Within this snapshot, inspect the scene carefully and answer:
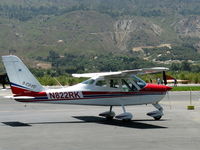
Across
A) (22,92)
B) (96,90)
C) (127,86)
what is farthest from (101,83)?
(22,92)

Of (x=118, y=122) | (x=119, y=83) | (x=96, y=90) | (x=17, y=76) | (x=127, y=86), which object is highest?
(x=17, y=76)

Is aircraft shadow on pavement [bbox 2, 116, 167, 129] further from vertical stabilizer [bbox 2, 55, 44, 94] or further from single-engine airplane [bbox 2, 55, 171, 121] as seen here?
vertical stabilizer [bbox 2, 55, 44, 94]


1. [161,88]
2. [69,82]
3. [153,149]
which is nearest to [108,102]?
[161,88]

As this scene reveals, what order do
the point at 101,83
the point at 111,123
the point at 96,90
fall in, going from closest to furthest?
the point at 111,123 → the point at 96,90 → the point at 101,83

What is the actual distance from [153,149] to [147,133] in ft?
10.8

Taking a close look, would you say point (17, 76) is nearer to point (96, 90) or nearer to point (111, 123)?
point (96, 90)

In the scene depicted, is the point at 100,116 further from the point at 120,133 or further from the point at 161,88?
the point at 120,133

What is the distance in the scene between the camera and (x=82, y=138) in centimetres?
1695

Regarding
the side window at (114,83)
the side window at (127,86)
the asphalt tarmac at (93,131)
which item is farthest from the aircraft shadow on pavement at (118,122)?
the side window at (114,83)

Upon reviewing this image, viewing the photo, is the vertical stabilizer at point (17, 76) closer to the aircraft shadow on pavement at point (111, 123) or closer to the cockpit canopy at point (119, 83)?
the aircraft shadow on pavement at point (111, 123)

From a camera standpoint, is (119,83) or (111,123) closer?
(111,123)

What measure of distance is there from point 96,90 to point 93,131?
3422 millimetres

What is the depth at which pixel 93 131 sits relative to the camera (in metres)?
18.7

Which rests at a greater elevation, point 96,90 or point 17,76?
point 17,76
